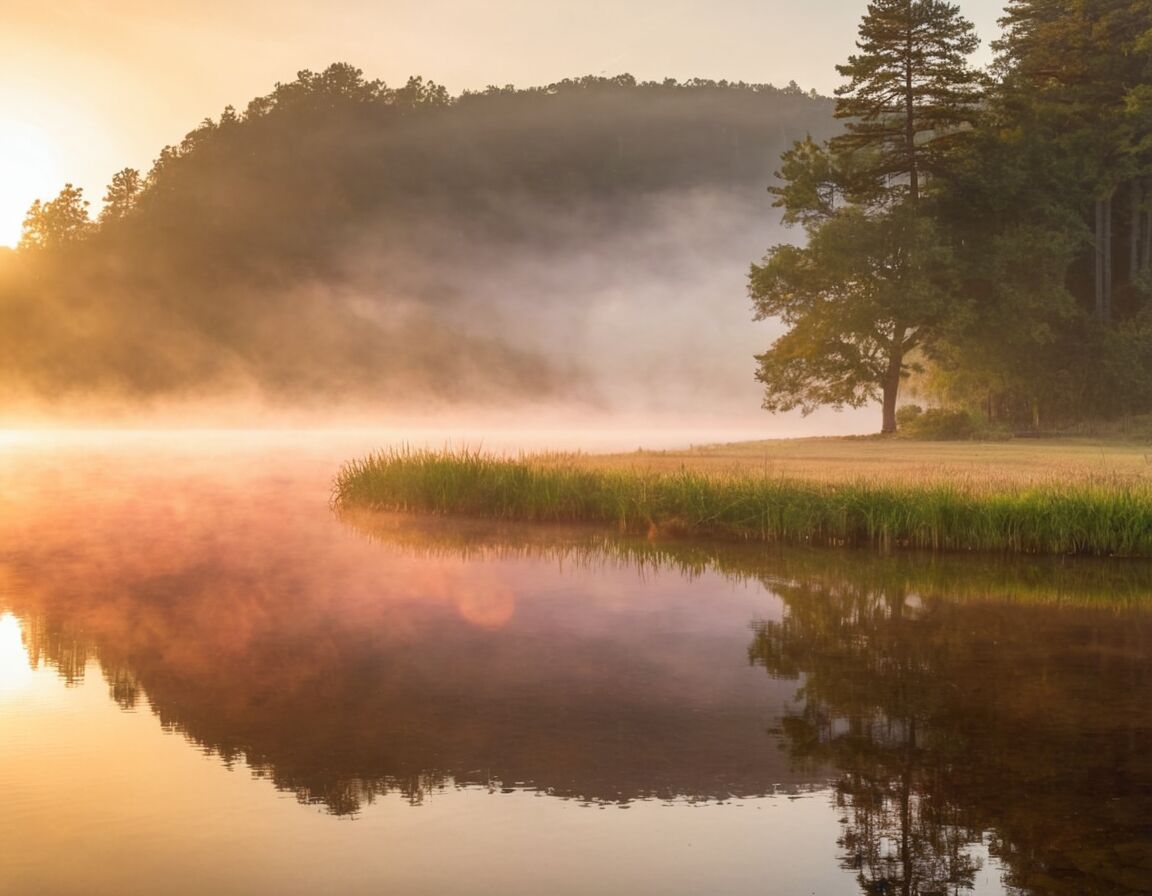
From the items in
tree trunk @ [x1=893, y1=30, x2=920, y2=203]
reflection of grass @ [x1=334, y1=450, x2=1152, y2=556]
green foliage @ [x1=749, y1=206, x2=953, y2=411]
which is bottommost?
reflection of grass @ [x1=334, y1=450, x2=1152, y2=556]

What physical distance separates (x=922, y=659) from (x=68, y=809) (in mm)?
8770

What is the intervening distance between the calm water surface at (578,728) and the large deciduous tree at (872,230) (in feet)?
98.6

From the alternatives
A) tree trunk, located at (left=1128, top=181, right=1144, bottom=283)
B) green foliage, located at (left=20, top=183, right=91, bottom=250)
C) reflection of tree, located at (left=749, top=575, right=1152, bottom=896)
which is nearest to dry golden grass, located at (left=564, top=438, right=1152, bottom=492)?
reflection of tree, located at (left=749, top=575, right=1152, bottom=896)

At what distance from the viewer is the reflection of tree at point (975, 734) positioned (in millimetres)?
7023

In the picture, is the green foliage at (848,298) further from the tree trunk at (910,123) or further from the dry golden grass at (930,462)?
the dry golden grass at (930,462)

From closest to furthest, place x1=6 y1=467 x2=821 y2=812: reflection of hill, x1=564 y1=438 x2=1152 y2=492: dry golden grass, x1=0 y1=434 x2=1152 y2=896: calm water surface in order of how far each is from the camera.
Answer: x1=0 y1=434 x2=1152 y2=896: calm water surface → x1=6 y1=467 x2=821 y2=812: reflection of hill → x1=564 y1=438 x2=1152 y2=492: dry golden grass

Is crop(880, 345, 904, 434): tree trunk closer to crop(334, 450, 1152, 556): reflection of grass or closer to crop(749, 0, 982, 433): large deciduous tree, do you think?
crop(749, 0, 982, 433): large deciduous tree

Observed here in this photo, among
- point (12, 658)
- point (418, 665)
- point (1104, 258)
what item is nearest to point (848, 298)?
point (1104, 258)

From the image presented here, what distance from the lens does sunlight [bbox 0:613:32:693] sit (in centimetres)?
1154

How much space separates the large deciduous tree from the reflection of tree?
33.8m

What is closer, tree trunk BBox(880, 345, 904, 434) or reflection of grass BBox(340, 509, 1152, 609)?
reflection of grass BBox(340, 509, 1152, 609)

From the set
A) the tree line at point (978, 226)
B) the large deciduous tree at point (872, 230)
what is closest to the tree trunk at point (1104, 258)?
the tree line at point (978, 226)

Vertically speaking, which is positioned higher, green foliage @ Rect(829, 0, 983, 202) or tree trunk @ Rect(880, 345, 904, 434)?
green foliage @ Rect(829, 0, 983, 202)

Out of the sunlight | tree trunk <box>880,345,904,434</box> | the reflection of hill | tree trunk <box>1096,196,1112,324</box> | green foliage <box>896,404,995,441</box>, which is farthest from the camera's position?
tree trunk <box>1096,196,1112,324</box>
